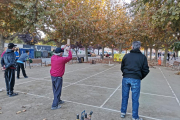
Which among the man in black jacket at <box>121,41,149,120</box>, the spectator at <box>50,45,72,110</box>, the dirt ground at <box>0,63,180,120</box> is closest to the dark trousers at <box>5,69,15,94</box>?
the dirt ground at <box>0,63,180,120</box>

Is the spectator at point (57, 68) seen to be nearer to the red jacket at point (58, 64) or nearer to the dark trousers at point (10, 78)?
the red jacket at point (58, 64)

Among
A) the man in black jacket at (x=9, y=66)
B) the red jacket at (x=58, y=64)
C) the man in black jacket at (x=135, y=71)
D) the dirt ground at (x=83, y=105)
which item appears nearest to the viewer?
the man in black jacket at (x=135, y=71)

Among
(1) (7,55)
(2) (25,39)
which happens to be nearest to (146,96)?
(1) (7,55)

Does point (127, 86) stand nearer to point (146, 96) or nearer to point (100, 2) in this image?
point (146, 96)

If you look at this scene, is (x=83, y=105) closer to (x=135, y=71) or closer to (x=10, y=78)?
(x=135, y=71)

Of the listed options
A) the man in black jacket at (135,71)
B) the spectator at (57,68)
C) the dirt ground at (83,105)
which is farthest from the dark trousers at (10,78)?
the man in black jacket at (135,71)

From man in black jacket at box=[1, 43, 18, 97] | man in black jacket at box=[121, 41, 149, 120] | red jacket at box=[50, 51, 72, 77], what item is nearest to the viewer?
man in black jacket at box=[121, 41, 149, 120]

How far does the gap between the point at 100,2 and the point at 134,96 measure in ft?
61.3

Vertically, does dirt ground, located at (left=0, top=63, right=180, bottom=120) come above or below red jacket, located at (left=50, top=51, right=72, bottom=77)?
below

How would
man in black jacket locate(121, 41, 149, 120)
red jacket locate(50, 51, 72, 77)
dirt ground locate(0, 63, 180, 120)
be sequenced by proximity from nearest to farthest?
man in black jacket locate(121, 41, 149, 120) < dirt ground locate(0, 63, 180, 120) < red jacket locate(50, 51, 72, 77)

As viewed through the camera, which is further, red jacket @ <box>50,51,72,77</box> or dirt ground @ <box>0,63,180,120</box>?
red jacket @ <box>50,51,72,77</box>

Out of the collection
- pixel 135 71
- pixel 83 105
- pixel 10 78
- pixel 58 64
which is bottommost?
pixel 83 105

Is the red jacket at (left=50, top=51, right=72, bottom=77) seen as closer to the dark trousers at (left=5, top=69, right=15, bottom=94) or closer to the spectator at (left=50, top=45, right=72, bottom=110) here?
the spectator at (left=50, top=45, right=72, bottom=110)

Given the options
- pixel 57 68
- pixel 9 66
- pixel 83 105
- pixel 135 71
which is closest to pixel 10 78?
pixel 9 66
